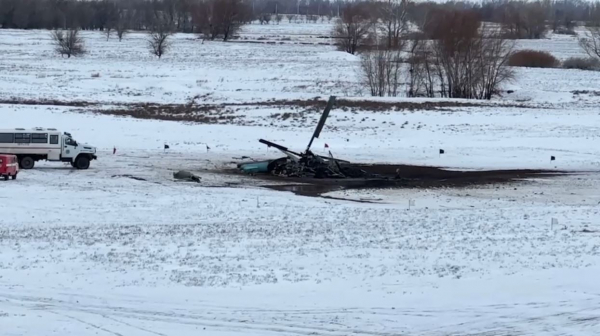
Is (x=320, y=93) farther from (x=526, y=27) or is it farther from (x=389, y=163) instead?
(x=526, y=27)

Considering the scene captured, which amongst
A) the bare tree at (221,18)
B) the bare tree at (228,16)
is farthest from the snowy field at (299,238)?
the bare tree at (221,18)

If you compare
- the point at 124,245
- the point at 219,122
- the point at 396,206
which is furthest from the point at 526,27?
the point at 124,245

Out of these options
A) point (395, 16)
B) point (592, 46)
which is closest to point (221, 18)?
point (395, 16)

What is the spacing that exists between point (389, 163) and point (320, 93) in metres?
25.8

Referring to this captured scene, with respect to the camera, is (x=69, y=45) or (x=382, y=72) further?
(x=69, y=45)

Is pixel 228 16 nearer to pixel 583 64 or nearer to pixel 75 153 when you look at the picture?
pixel 583 64

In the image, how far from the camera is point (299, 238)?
66.9ft

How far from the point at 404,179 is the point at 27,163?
14010 mm

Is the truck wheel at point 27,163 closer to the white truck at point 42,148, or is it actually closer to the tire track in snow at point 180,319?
the white truck at point 42,148

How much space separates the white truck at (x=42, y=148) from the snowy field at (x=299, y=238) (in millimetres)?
583

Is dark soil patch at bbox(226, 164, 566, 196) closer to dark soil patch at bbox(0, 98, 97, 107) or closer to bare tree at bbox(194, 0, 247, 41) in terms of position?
dark soil patch at bbox(0, 98, 97, 107)

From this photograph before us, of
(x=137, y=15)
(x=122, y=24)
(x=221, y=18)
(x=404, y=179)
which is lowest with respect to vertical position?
(x=404, y=179)

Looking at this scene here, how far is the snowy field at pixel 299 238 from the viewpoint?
14352 millimetres

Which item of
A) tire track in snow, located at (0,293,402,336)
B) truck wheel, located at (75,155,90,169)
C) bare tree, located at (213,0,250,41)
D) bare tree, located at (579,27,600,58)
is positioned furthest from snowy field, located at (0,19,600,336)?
bare tree, located at (213,0,250,41)
